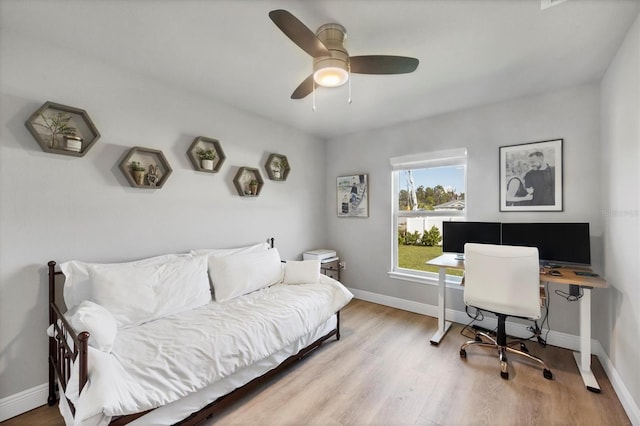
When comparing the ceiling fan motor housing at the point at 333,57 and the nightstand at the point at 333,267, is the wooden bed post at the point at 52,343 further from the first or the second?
the nightstand at the point at 333,267

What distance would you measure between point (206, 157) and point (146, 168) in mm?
545

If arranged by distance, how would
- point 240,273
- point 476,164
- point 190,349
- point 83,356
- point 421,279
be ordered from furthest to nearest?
point 421,279, point 476,164, point 240,273, point 190,349, point 83,356

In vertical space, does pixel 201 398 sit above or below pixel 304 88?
below

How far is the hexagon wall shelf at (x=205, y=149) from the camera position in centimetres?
268

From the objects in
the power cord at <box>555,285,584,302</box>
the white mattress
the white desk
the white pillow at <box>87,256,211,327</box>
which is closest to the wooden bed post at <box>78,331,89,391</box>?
the white mattress

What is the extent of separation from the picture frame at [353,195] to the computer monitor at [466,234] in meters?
1.19

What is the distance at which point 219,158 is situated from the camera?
2900 mm

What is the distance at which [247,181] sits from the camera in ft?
10.5

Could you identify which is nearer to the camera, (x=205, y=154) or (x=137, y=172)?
(x=137, y=172)

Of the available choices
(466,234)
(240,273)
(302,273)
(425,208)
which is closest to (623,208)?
(466,234)

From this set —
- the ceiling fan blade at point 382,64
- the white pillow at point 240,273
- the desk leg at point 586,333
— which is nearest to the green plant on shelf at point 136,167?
the white pillow at point 240,273

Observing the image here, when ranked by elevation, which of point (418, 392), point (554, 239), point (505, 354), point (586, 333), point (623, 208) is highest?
point (623, 208)

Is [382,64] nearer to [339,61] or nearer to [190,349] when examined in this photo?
[339,61]

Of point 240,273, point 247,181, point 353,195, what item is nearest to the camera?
point 240,273
